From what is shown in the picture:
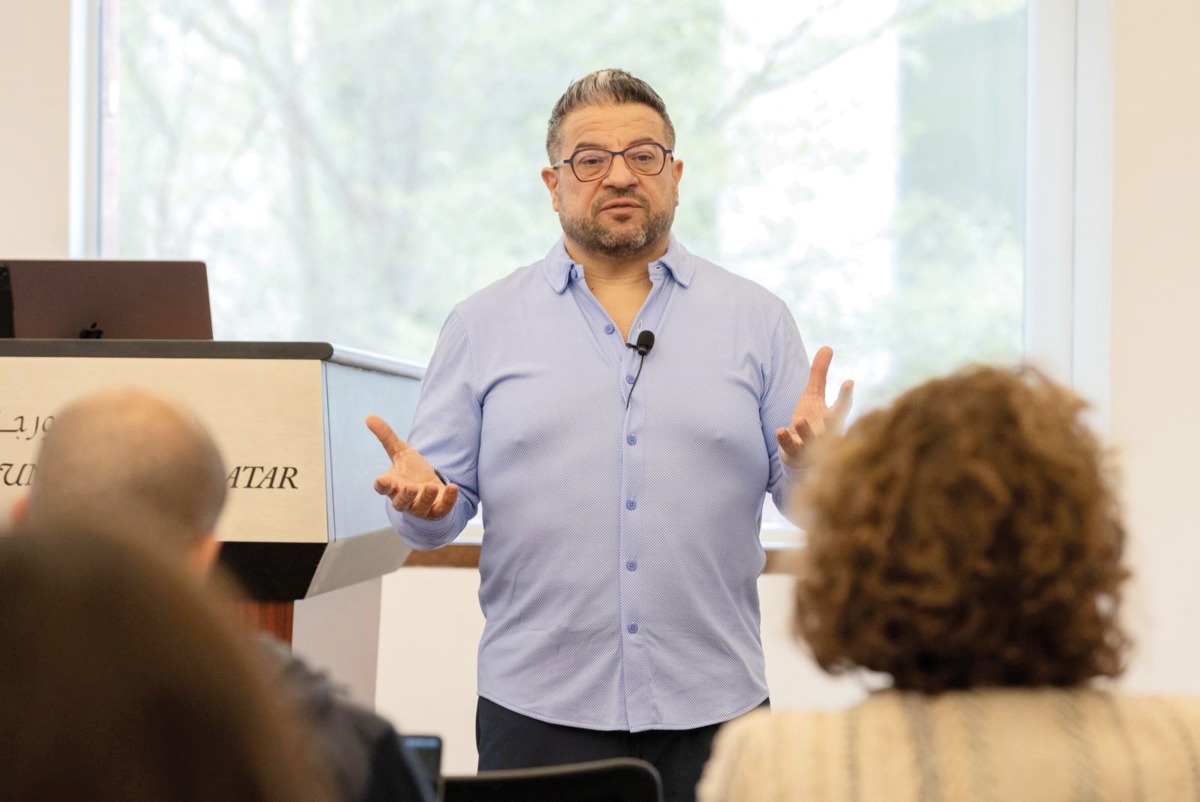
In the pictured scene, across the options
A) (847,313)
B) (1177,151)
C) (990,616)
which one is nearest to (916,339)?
(847,313)

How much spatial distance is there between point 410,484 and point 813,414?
0.64 metres

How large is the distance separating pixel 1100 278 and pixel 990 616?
291 cm

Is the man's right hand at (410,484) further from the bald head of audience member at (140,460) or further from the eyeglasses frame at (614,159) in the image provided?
the bald head of audience member at (140,460)

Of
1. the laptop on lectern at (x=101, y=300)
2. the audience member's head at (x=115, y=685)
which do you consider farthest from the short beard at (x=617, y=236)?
the audience member's head at (x=115, y=685)

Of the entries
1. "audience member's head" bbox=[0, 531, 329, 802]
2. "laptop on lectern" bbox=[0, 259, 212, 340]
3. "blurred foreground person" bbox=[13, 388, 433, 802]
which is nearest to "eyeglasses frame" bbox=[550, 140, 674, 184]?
"laptop on lectern" bbox=[0, 259, 212, 340]

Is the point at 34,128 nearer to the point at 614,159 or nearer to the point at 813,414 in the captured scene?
the point at 614,159

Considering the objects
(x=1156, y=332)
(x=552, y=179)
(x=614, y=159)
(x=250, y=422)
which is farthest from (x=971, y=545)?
(x=1156, y=332)

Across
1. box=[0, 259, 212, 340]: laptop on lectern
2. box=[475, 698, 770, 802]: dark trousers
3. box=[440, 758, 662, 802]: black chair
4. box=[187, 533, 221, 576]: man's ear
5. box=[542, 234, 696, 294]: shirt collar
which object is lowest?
box=[475, 698, 770, 802]: dark trousers

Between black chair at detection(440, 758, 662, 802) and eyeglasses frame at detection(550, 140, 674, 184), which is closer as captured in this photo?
black chair at detection(440, 758, 662, 802)

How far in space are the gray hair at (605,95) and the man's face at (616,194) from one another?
0.04ft

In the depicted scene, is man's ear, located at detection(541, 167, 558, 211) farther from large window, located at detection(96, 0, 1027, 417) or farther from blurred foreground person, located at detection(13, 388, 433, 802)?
large window, located at detection(96, 0, 1027, 417)

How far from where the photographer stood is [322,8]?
159 inches

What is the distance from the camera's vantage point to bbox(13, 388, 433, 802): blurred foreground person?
1042mm

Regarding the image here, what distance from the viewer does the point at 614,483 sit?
214 centimetres
